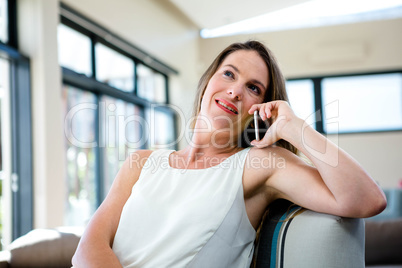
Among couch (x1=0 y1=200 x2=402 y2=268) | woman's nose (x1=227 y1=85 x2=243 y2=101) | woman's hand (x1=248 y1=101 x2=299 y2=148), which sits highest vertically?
woman's nose (x1=227 y1=85 x2=243 y2=101)

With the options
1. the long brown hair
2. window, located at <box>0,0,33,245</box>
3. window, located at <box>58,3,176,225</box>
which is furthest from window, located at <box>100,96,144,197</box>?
the long brown hair

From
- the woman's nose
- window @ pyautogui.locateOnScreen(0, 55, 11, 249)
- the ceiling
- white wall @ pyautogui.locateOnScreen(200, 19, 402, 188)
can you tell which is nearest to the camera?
the woman's nose

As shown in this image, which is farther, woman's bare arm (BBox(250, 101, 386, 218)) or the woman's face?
the woman's face

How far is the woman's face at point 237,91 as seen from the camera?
1.37m

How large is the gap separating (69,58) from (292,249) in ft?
12.4

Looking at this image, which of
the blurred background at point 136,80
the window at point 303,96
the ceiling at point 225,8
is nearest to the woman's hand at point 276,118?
the blurred background at point 136,80

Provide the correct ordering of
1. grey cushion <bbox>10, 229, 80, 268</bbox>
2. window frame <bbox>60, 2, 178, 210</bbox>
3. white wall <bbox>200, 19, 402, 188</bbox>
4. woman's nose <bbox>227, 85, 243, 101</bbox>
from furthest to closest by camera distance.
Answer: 1. white wall <bbox>200, 19, 402, 188</bbox>
2. window frame <bbox>60, 2, 178, 210</bbox>
3. grey cushion <bbox>10, 229, 80, 268</bbox>
4. woman's nose <bbox>227, 85, 243, 101</bbox>

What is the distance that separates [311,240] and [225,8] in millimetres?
5487

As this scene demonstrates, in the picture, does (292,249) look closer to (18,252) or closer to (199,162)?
(199,162)

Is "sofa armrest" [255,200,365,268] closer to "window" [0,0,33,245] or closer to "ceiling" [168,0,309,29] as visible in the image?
"window" [0,0,33,245]

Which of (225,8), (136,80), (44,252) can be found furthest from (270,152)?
(225,8)

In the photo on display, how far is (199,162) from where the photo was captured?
1.37 m

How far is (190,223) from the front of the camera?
1.15 metres

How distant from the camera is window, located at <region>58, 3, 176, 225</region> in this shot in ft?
14.5
